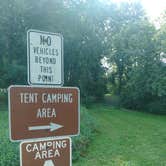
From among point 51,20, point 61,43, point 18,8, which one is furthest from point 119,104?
point 61,43

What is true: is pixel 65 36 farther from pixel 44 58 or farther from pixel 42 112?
pixel 42 112

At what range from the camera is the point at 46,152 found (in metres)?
2.68

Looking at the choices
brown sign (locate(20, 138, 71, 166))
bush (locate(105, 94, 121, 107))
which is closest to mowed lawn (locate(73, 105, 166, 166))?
brown sign (locate(20, 138, 71, 166))

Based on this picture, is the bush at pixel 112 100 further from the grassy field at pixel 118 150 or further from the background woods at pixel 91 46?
the grassy field at pixel 118 150

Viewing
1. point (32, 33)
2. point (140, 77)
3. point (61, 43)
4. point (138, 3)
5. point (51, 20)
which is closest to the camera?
point (32, 33)

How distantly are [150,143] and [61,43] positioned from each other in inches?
392

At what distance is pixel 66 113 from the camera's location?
281cm

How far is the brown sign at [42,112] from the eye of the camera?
2525mm

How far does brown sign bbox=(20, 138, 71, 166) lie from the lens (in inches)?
102

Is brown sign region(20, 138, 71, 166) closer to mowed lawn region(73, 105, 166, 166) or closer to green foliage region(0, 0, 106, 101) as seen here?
mowed lawn region(73, 105, 166, 166)

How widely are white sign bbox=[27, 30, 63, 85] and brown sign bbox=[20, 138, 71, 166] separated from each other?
440 mm

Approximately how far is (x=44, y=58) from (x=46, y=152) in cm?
69

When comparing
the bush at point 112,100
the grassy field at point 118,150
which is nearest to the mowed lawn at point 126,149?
the grassy field at point 118,150

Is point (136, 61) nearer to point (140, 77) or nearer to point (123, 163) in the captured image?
point (140, 77)
